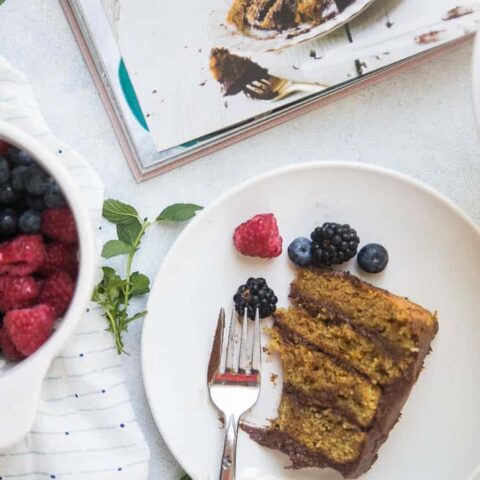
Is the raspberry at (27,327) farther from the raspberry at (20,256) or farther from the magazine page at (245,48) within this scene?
the magazine page at (245,48)

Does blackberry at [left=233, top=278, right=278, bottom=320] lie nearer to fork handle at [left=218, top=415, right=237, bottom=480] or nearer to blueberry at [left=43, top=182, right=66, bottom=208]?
fork handle at [left=218, top=415, right=237, bottom=480]

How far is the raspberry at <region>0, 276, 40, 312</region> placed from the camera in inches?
43.5

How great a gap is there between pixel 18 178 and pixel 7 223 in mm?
66

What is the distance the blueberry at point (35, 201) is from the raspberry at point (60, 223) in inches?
0.5

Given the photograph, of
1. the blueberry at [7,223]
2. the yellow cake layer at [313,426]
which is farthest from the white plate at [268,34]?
the yellow cake layer at [313,426]

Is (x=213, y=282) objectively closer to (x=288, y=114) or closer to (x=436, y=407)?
(x=288, y=114)

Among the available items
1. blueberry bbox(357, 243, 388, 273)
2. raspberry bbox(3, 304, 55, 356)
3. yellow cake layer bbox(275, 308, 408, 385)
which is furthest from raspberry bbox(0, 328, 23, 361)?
blueberry bbox(357, 243, 388, 273)

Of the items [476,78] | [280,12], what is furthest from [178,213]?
[476,78]

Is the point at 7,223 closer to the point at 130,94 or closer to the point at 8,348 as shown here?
the point at 8,348

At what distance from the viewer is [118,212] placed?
1.38m

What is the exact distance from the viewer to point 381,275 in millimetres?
1418

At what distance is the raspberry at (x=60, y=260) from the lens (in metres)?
1.15

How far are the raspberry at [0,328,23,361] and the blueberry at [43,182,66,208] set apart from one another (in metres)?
0.19

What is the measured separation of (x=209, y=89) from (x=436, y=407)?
0.70m
